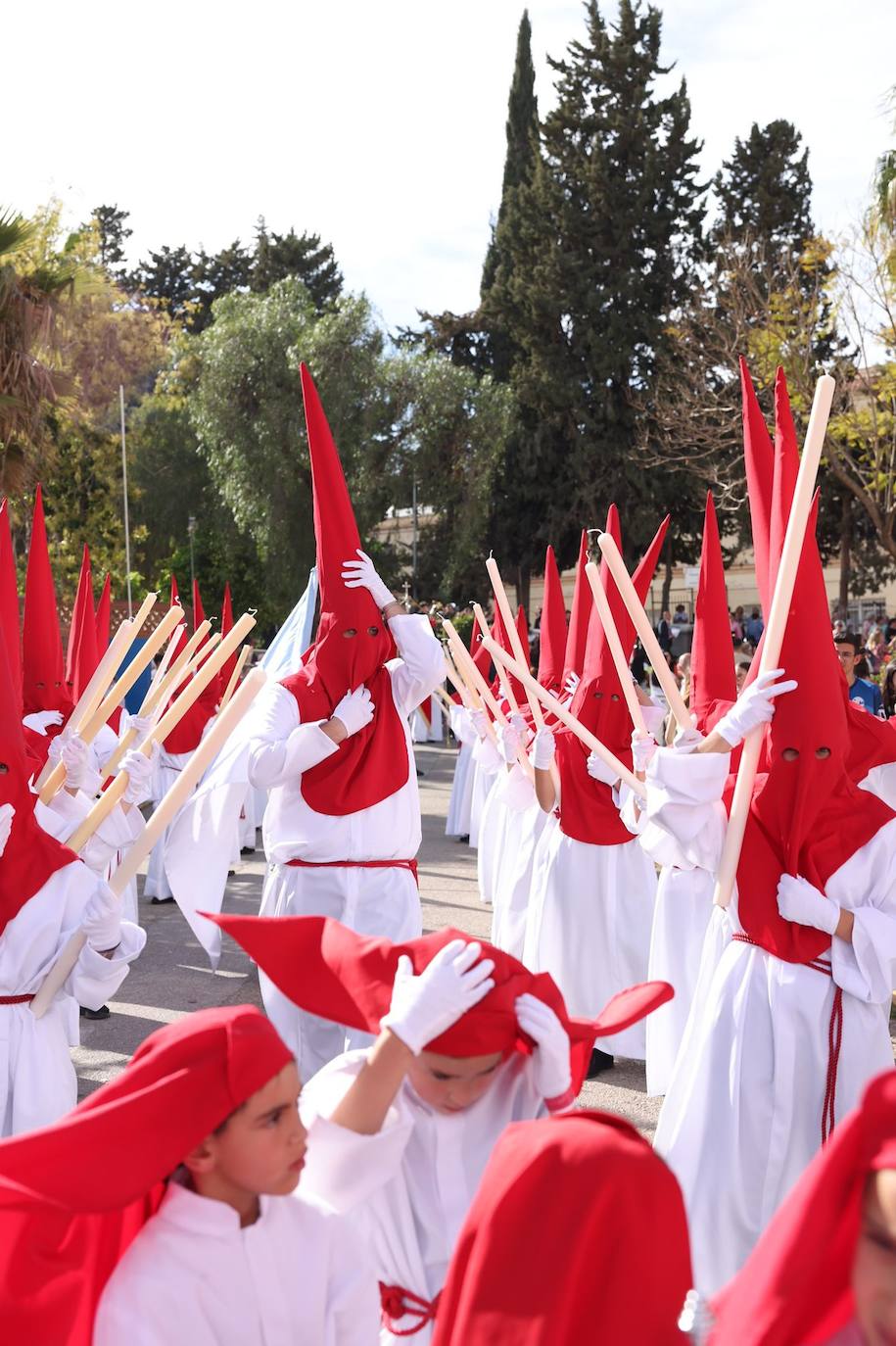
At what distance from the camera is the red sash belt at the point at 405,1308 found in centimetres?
270

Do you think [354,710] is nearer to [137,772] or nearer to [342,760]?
[342,760]

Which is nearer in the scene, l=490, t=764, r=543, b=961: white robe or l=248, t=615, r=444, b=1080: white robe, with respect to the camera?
l=248, t=615, r=444, b=1080: white robe

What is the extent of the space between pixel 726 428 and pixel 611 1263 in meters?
22.8

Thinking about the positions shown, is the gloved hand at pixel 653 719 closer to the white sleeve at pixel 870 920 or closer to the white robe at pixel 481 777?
the white robe at pixel 481 777

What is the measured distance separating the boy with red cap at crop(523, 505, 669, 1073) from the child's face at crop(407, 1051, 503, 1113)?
4.20m

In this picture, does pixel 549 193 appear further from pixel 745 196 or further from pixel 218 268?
pixel 218 268

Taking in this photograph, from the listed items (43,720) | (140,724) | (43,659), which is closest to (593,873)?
(140,724)

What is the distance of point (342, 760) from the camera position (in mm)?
5590

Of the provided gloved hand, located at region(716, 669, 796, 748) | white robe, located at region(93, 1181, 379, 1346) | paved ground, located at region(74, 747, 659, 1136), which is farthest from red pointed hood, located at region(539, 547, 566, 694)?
white robe, located at region(93, 1181, 379, 1346)

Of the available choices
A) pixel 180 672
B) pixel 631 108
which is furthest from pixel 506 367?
pixel 180 672

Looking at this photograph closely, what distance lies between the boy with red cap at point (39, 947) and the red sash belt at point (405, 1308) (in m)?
1.32

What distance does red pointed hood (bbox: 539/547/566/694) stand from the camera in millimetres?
8984

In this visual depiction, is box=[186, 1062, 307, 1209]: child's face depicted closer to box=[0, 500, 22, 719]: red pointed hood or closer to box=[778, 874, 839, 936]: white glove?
box=[778, 874, 839, 936]: white glove

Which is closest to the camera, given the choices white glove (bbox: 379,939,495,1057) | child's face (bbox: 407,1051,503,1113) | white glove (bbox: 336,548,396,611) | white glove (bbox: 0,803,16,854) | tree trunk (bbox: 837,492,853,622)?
white glove (bbox: 379,939,495,1057)
